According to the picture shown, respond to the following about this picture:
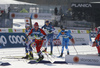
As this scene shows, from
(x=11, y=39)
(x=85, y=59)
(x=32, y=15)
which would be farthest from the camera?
(x=32, y=15)

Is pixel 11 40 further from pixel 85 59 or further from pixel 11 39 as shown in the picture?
pixel 85 59

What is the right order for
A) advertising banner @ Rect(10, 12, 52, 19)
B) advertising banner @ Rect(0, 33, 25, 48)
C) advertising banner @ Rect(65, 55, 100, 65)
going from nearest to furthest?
advertising banner @ Rect(65, 55, 100, 65) < advertising banner @ Rect(0, 33, 25, 48) < advertising banner @ Rect(10, 12, 52, 19)

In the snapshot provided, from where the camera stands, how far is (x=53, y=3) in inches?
1655

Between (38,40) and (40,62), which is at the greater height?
(38,40)

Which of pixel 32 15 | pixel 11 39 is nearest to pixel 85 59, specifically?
pixel 11 39

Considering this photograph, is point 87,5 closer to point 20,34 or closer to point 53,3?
point 53,3

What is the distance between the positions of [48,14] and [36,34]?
21.9m

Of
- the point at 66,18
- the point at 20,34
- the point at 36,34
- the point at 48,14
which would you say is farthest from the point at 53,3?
the point at 36,34

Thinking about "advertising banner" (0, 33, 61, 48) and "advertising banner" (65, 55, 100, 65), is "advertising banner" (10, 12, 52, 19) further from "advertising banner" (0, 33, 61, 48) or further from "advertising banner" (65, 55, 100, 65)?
"advertising banner" (65, 55, 100, 65)

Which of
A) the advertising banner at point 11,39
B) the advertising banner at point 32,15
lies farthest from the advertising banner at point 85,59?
the advertising banner at point 32,15

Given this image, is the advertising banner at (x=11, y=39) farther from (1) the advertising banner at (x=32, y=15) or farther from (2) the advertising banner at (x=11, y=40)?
(1) the advertising banner at (x=32, y=15)

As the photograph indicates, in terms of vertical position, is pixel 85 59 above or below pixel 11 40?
above

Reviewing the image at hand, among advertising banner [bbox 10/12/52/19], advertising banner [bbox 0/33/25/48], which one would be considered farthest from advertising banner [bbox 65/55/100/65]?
advertising banner [bbox 10/12/52/19]

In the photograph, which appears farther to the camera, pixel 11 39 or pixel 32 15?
pixel 32 15
